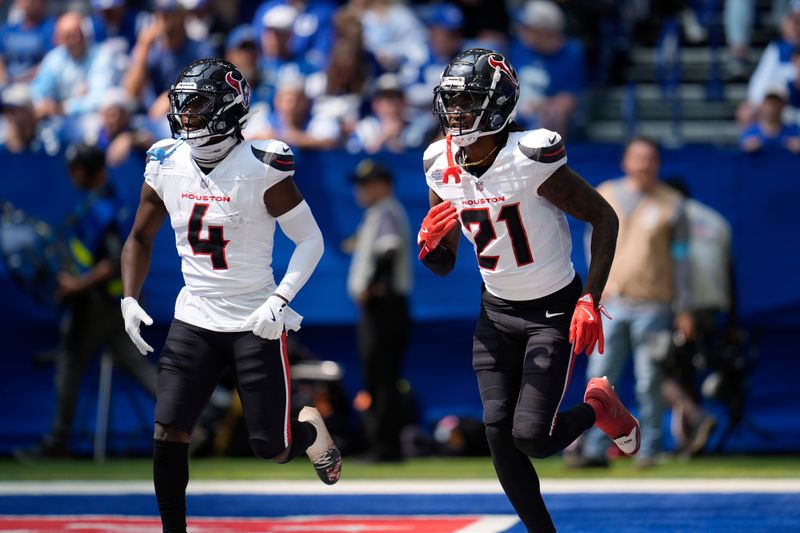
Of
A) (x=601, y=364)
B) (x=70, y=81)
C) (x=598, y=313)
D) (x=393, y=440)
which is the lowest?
(x=393, y=440)

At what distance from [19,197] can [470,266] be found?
3233 mm

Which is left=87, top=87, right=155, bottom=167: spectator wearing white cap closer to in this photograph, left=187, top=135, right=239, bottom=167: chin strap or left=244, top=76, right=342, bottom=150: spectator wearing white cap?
left=244, top=76, right=342, bottom=150: spectator wearing white cap

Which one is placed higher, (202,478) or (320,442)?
(320,442)

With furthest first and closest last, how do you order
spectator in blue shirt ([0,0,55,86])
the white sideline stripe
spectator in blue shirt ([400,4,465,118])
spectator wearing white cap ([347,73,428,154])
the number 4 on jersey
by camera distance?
spectator in blue shirt ([0,0,55,86])
spectator in blue shirt ([400,4,465,118])
spectator wearing white cap ([347,73,428,154])
the white sideline stripe
the number 4 on jersey

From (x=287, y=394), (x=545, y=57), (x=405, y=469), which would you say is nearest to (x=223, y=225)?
(x=287, y=394)

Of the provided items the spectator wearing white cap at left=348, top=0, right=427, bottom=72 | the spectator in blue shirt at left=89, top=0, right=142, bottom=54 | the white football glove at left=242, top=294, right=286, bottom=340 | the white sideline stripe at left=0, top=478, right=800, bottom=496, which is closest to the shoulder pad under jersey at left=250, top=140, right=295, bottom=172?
the white football glove at left=242, top=294, right=286, bottom=340

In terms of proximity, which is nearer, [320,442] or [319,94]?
[320,442]

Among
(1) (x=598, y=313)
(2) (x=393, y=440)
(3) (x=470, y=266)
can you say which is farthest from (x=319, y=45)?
(1) (x=598, y=313)

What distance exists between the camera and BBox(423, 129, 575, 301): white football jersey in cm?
521

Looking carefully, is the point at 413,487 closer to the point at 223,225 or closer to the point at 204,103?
the point at 223,225

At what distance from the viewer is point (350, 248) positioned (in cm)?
977

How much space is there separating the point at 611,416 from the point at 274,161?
1.69 m

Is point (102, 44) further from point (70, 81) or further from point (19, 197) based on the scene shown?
point (19, 197)

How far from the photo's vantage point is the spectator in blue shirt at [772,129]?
9.80 meters
